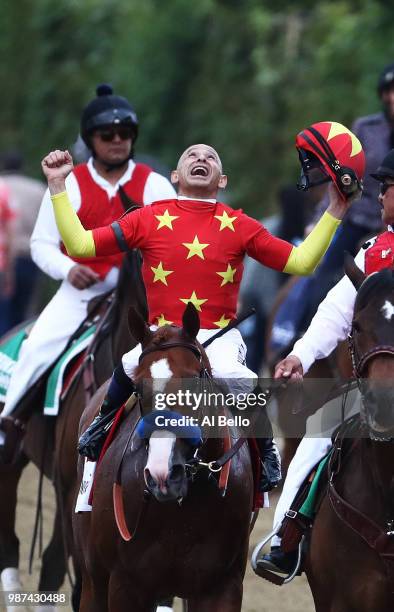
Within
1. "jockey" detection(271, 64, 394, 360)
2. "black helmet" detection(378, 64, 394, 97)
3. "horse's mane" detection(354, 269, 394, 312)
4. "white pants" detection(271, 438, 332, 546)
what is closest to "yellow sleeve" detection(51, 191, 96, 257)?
"horse's mane" detection(354, 269, 394, 312)

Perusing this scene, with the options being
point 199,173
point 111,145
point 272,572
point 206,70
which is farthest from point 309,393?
point 206,70

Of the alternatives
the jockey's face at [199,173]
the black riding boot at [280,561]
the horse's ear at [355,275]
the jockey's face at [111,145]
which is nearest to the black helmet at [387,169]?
the horse's ear at [355,275]

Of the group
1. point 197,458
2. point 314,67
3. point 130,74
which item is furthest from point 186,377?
point 130,74

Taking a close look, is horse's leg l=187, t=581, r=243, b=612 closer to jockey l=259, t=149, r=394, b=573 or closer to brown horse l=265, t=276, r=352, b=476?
jockey l=259, t=149, r=394, b=573

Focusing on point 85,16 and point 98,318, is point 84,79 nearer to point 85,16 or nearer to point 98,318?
point 85,16

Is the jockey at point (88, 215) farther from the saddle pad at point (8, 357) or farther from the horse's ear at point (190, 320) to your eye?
the horse's ear at point (190, 320)

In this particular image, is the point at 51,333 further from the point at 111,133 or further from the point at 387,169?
the point at 387,169

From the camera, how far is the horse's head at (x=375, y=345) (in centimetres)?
570

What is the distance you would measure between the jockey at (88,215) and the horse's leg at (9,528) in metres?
0.54

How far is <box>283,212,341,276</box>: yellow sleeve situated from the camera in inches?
256

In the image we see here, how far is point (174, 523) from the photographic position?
242 inches

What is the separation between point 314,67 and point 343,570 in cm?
1698

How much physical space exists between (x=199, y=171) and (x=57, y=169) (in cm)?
62

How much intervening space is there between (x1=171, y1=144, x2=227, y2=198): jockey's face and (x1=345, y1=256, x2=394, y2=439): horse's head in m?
0.85
